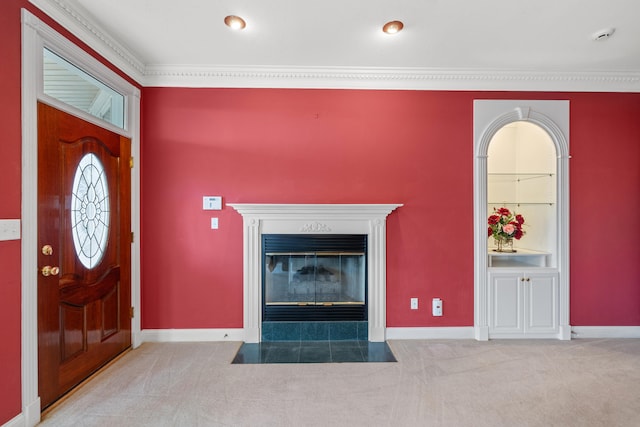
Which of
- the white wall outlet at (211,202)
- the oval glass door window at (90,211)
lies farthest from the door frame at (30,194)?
the white wall outlet at (211,202)

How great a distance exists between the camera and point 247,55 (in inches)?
110

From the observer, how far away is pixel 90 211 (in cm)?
244

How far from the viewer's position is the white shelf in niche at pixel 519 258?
318 centimetres

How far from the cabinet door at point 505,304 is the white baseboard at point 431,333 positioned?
0.81ft

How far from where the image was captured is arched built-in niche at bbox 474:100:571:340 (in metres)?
3.10

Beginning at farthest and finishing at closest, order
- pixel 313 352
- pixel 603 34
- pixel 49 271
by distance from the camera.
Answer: pixel 313 352
pixel 603 34
pixel 49 271

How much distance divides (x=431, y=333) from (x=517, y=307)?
904 millimetres

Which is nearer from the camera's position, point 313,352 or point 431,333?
point 313,352

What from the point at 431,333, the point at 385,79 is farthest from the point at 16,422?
the point at 385,79

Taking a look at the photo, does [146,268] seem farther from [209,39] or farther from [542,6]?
[542,6]

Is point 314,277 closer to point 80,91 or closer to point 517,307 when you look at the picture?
point 517,307

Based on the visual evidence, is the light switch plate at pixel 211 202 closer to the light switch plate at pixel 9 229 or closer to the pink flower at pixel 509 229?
the light switch plate at pixel 9 229

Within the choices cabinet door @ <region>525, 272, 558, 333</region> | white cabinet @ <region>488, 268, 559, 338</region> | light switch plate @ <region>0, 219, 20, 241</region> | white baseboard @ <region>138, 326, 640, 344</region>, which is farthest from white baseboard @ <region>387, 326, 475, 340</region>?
light switch plate @ <region>0, 219, 20, 241</region>

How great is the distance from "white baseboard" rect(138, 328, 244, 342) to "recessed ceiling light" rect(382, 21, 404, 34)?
2.99 metres
